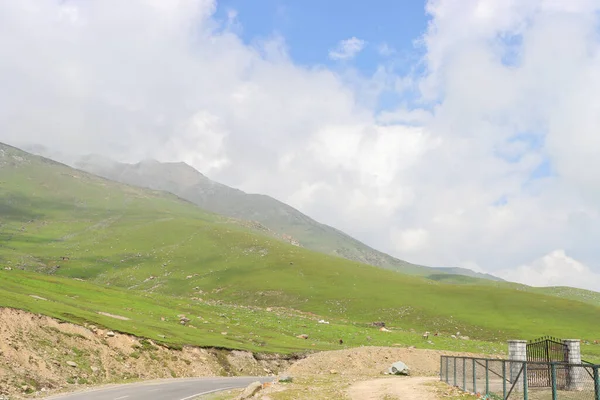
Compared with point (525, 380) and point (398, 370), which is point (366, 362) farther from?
point (525, 380)

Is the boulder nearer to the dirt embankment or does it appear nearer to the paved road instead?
the dirt embankment

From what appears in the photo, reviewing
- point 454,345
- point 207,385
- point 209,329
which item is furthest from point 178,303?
point 207,385

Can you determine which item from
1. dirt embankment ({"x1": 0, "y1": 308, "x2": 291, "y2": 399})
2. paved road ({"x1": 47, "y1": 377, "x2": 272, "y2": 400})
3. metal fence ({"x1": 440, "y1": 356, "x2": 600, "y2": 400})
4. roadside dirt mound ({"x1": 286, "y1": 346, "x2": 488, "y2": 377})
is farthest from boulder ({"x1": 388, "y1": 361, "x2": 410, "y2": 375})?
metal fence ({"x1": 440, "y1": 356, "x2": 600, "y2": 400})

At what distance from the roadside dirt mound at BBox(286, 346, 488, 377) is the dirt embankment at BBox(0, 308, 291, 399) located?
5.71 metres

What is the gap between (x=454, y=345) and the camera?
89062 mm

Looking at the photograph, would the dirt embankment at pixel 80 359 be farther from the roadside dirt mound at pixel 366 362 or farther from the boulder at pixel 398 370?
the boulder at pixel 398 370

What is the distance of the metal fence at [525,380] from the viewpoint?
19.7 m

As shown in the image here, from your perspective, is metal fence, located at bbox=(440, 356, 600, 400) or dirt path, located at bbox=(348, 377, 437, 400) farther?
dirt path, located at bbox=(348, 377, 437, 400)

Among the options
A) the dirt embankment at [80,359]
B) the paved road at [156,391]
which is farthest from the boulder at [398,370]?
the paved road at [156,391]

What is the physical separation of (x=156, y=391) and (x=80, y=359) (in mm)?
11892

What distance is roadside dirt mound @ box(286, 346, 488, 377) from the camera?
5964 centimetres

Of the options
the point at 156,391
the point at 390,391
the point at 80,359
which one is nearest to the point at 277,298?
the point at 80,359

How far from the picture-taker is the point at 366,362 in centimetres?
6284

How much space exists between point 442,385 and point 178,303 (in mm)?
87731
